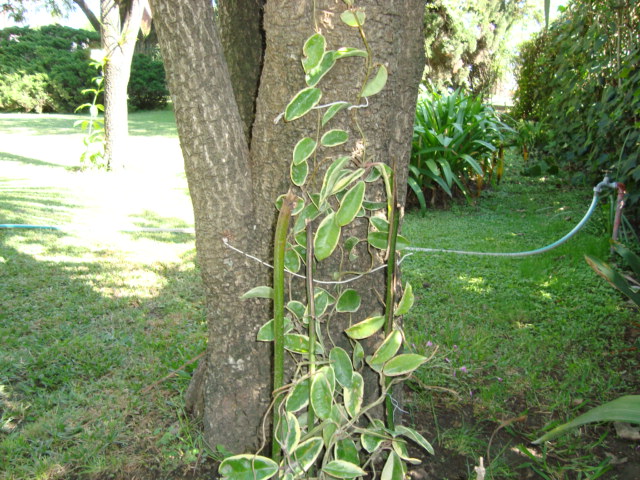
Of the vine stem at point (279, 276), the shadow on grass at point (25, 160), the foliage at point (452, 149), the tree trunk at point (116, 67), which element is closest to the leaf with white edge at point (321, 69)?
the vine stem at point (279, 276)

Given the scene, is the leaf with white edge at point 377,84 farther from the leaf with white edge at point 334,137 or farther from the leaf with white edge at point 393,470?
the leaf with white edge at point 393,470

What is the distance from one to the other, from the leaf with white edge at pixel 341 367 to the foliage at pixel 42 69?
20053mm

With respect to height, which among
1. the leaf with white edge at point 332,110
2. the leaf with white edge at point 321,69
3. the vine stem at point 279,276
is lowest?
the vine stem at point 279,276

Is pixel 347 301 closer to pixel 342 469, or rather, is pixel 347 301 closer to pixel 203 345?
pixel 342 469

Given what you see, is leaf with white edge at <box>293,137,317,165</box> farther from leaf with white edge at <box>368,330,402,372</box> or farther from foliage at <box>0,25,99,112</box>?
foliage at <box>0,25,99,112</box>

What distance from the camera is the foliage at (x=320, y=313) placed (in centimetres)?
110

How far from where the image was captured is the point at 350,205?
107 cm

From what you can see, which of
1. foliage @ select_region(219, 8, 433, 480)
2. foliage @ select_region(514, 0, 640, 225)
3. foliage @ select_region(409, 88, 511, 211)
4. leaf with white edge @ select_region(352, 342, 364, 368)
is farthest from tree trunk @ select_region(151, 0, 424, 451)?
foliage @ select_region(409, 88, 511, 211)

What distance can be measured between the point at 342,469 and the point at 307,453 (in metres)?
0.09

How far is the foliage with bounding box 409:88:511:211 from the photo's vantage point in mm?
4953

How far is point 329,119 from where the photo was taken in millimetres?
1269

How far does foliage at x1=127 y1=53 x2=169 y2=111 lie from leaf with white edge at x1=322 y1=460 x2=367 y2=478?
20.1 meters

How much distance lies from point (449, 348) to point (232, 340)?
47.7 inches

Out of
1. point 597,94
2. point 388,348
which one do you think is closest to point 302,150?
point 388,348
